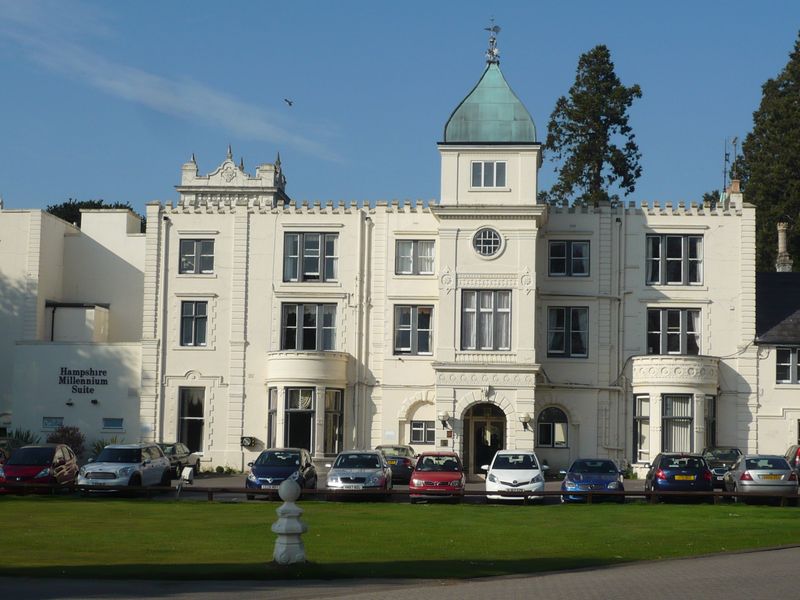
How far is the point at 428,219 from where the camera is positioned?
53.8m

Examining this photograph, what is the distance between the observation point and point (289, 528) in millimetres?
21188

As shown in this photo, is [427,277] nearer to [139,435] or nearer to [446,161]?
[446,161]

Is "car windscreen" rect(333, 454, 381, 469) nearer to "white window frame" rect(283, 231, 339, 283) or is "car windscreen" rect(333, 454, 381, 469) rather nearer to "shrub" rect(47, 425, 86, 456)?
"white window frame" rect(283, 231, 339, 283)

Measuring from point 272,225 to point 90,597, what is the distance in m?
36.5

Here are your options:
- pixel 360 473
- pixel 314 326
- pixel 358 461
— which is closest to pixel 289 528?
pixel 360 473

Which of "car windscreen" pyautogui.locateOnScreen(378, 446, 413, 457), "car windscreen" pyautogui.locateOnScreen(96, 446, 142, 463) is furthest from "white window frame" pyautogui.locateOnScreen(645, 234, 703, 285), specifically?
"car windscreen" pyautogui.locateOnScreen(96, 446, 142, 463)

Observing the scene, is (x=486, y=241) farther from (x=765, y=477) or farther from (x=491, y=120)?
(x=765, y=477)

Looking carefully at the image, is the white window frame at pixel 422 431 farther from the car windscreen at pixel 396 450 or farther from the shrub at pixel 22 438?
the shrub at pixel 22 438

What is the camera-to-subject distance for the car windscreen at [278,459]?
40.5 metres

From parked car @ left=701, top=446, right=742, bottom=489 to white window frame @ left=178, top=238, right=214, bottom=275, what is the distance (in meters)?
20.9

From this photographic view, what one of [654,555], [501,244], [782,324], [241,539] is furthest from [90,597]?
[782,324]

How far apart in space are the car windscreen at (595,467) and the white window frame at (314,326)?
16000 millimetres

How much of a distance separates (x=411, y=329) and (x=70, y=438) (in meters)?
14.2

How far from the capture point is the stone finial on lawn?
21031mm
